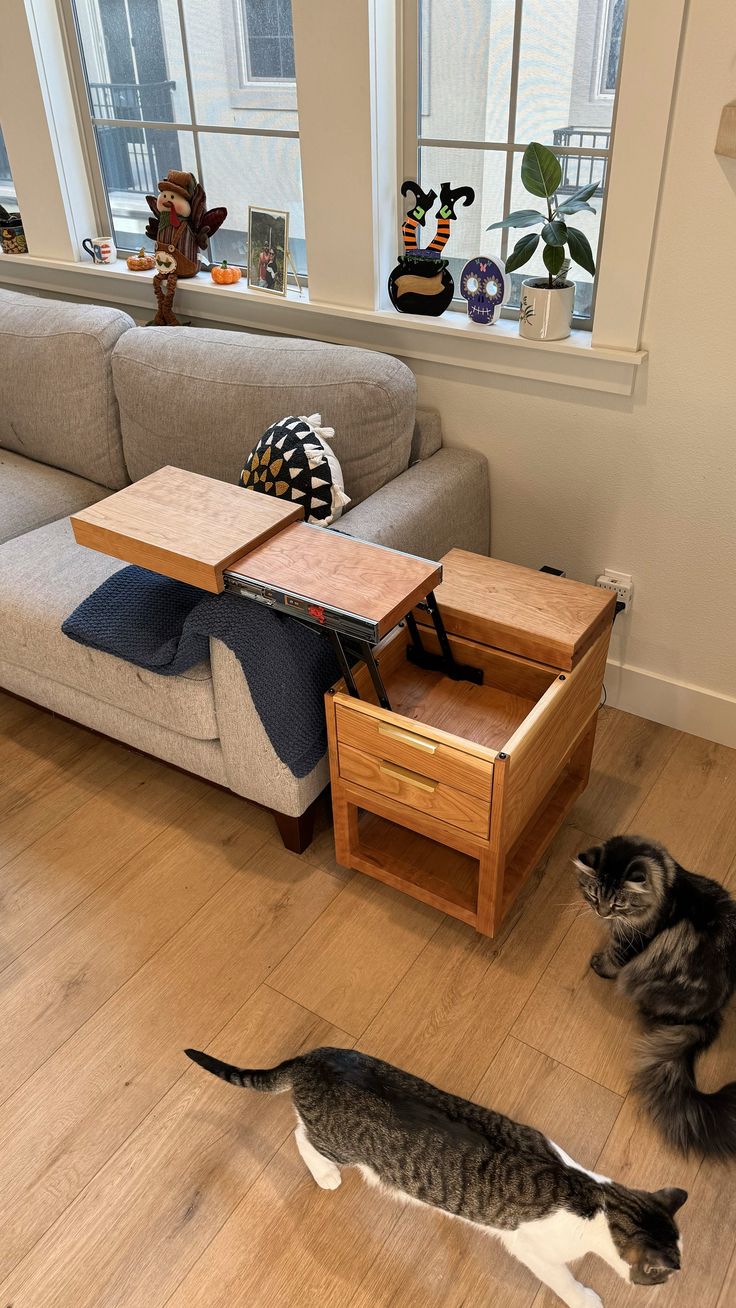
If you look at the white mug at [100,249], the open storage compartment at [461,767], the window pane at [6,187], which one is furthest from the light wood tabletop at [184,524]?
the window pane at [6,187]

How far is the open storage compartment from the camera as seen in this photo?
4.86 ft

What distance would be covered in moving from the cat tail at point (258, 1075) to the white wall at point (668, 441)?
1.27m

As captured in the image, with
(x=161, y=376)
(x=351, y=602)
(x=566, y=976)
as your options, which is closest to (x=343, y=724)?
(x=351, y=602)

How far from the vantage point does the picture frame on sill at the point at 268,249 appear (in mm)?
2221

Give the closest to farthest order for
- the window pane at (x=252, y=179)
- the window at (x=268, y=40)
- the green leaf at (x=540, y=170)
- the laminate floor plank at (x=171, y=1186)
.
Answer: the laminate floor plank at (x=171, y=1186), the green leaf at (x=540, y=170), the window at (x=268, y=40), the window pane at (x=252, y=179)

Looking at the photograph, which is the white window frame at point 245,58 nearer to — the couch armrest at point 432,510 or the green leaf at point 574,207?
the green leaf at point 574,207

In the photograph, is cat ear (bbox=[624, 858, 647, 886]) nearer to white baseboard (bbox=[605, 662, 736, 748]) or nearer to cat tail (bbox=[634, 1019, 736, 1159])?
cat tail (bbox=[634, 1019, 736, 1159])

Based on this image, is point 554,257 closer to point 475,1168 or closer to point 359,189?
point 359,189

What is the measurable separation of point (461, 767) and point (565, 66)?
1.36 meters

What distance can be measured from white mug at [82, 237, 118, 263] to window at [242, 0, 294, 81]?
0.65m

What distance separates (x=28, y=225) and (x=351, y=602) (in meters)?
2.01

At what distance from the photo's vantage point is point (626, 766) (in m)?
2.04

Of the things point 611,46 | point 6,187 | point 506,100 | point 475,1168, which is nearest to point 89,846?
point 475,1168

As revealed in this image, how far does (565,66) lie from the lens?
1733 mm
